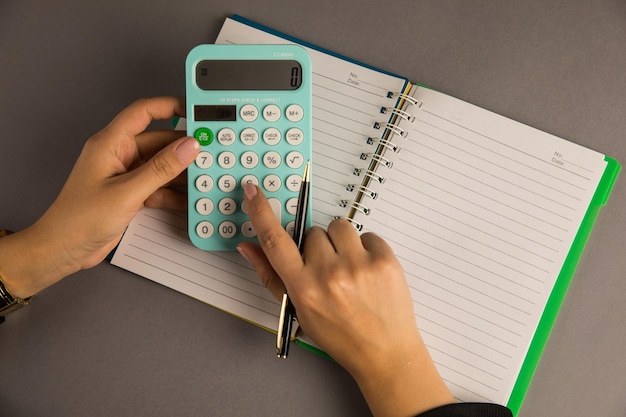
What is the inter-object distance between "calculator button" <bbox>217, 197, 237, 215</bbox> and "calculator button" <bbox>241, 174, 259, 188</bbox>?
3cm

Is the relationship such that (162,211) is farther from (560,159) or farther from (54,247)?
(560,159)

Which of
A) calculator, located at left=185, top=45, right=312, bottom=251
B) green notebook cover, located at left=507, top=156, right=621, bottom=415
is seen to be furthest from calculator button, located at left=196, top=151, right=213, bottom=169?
green notebook cover, located at left=507, top=156, right=621, bottom=415

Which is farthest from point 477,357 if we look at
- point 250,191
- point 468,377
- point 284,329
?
point 250,191

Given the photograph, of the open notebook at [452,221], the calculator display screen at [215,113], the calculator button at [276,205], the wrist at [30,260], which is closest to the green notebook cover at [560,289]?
the open notebook at [452,221]

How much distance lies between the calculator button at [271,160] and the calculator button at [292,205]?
0.05m

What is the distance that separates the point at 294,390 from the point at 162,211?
0.31 meters

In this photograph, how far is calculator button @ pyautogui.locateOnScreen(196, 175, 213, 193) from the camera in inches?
25.6

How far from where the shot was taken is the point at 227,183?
652 mm

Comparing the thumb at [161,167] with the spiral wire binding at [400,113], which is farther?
the spiral wire binding at [400,113]

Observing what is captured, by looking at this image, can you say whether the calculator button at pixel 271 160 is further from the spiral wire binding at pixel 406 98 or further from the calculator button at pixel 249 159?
the spiral wire binding at pixel 406 98

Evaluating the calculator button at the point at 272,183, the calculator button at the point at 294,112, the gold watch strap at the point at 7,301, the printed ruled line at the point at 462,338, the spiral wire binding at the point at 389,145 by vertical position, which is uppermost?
the spiral wire binding at the point at 389,145

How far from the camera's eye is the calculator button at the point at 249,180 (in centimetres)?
65

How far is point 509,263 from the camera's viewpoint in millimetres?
683

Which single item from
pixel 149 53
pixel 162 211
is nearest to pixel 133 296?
pixel 162 211
